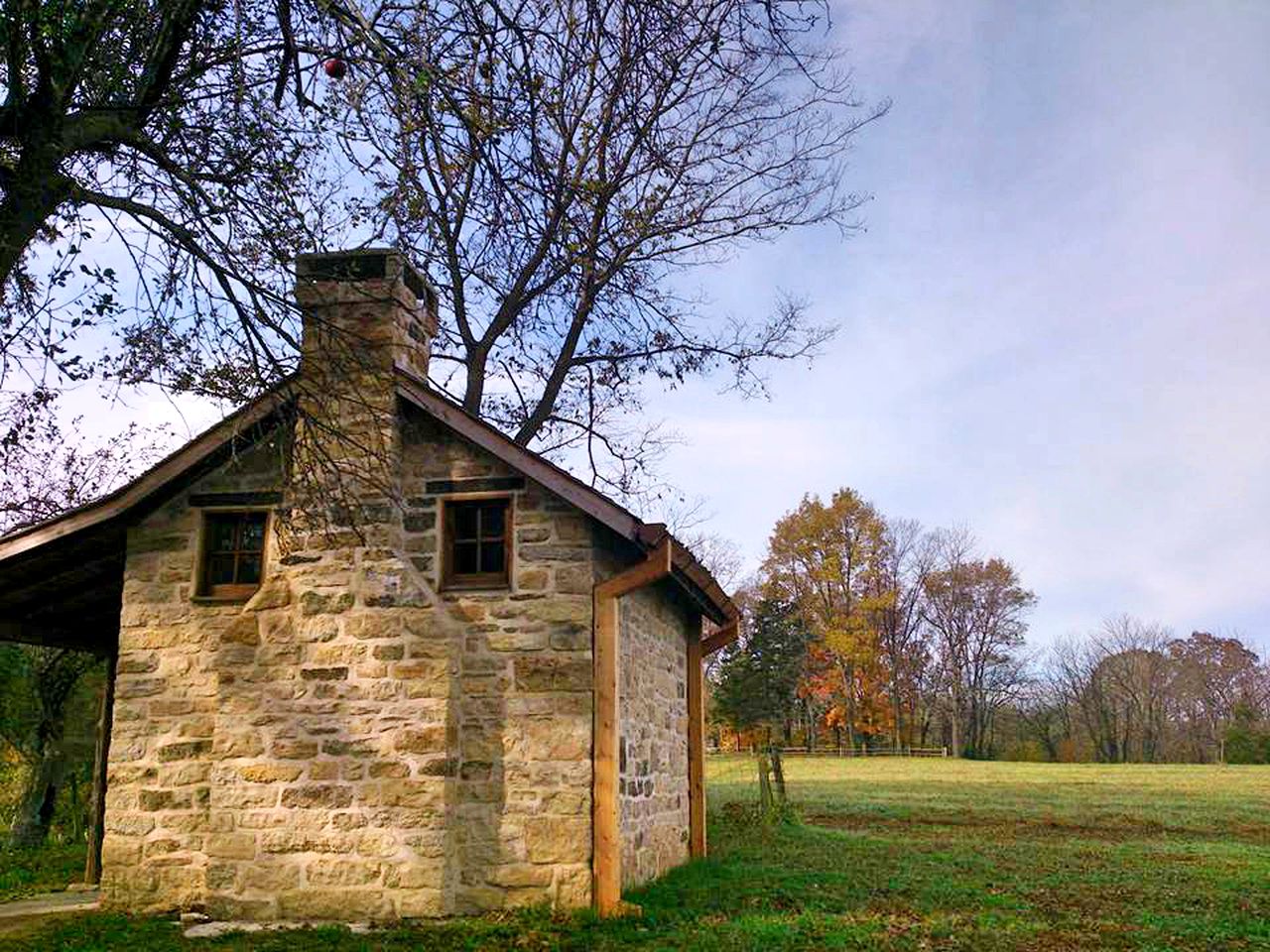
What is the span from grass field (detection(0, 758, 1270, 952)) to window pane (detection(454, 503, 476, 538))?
129 inches

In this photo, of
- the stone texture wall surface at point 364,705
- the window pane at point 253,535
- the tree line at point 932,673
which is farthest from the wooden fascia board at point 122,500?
the tree line at point 932,673

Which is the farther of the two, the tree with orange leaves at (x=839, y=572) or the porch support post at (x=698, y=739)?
the tree with orange leaves at (x=839, y=572)

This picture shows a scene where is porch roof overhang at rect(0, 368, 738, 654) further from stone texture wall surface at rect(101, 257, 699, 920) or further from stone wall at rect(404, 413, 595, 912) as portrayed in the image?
stone wall at rect(404, 413, 595, 912)

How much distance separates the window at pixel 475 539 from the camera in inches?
388

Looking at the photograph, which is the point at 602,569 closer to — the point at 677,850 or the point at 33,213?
the point at 677,850

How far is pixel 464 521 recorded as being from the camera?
10031 mm

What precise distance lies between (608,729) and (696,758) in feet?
12.2

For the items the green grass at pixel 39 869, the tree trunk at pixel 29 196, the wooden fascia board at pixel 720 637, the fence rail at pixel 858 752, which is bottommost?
the green grass at pixel 39 869

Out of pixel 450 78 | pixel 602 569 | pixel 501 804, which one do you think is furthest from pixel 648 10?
pixel 501 804

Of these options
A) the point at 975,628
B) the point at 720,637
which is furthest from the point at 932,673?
the point at 720,637

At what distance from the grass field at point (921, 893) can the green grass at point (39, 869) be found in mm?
3116

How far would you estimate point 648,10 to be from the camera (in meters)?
5.20

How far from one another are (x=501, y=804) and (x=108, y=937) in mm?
3102

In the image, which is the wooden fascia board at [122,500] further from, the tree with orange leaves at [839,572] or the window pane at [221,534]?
the tree with orange leaves at [839,572]
